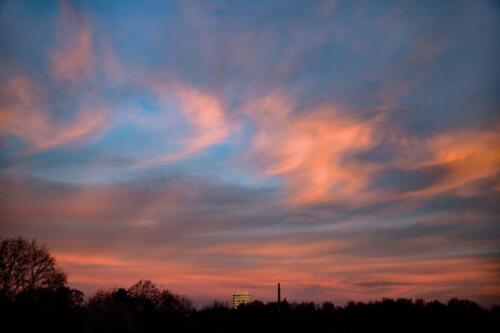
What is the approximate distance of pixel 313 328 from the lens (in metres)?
73.5

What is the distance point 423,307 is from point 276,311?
997 inches

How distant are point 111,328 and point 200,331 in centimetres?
1349

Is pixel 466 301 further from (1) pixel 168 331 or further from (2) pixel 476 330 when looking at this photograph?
(1) pixel 168 331

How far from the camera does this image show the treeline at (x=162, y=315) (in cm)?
6056

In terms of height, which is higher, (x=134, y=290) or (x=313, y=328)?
(x=134, y=290)

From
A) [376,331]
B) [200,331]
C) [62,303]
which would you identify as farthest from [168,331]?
[376,331]

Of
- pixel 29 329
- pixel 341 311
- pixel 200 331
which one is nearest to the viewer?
pixel 29 329

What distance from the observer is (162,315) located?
83500 mm

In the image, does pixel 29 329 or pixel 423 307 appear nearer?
pixel 29 329

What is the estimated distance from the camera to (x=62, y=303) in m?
71.8

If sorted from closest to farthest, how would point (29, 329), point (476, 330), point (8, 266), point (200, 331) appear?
point (29, 329), point (476, 330), point (8, 266), point (200, 331)

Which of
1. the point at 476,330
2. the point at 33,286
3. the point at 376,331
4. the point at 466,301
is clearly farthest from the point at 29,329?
the point at 466,301

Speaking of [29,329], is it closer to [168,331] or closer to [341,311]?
[168,331]

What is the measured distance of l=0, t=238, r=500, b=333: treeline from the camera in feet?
199
